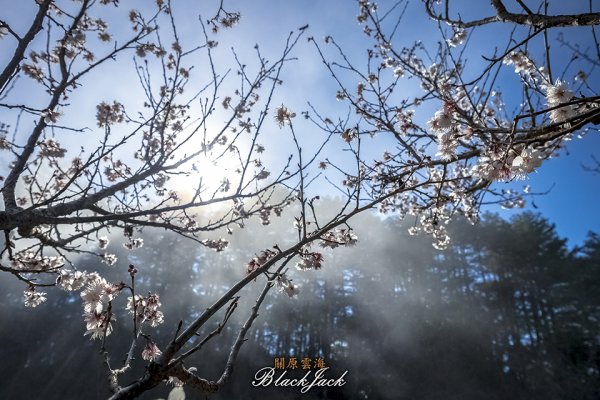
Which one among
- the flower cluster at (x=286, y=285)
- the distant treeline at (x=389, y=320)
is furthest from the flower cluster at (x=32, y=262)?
the distant treeline at (x=389, y=320)

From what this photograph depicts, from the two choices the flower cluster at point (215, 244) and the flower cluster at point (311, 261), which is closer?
the flower cluster at point (311, 261)

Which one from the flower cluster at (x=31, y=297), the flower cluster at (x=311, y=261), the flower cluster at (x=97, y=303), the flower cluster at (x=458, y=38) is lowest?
the flower cluster at (x=97, y=303)

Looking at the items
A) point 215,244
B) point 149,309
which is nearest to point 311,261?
point 149,309

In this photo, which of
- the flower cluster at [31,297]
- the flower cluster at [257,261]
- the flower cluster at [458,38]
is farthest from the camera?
the flower cluster at [458,38]

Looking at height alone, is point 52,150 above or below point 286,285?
above

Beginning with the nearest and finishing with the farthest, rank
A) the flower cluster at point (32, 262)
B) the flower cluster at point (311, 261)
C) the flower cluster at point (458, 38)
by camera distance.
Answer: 1. the flower cluster at point (311, 261)
2. the flower cluster at point (32, 262)
3. the flower cluster at point (458, 38)

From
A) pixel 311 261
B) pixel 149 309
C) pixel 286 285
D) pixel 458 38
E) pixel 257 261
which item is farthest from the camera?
pixel 458 38

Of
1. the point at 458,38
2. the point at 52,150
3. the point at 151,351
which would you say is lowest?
the point at 151,351

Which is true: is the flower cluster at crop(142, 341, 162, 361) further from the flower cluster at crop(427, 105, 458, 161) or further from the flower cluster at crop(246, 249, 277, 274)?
the flower cluster at crop(427, 105, 458, 161)

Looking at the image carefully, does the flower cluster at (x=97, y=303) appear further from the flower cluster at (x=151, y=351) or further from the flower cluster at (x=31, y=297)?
the flower cluster at (x=31, y=297)

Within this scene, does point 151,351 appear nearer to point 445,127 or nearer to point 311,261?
point 311,261

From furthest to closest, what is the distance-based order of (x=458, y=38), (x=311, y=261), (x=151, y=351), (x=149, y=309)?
(x=458, y=38), (x=311, y=261), (x=149, y=309), (x=151, y=351)

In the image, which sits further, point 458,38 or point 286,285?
point 458,38

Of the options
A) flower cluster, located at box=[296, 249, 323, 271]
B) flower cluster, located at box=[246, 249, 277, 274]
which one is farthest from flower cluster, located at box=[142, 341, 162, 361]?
flower cluster, located at box=[296, 249, 323, 271]
